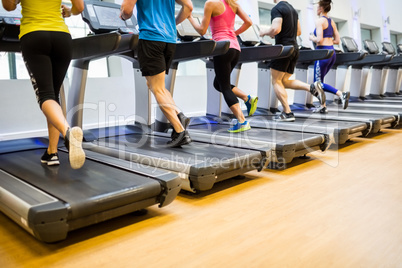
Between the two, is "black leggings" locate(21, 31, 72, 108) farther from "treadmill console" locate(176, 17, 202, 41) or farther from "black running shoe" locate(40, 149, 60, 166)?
"treadmill console" locate(176, 17, 202, 41)

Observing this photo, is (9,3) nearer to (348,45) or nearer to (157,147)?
(157,147)

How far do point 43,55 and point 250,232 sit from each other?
5.01 feet

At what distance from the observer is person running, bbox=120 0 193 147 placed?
8.79 feet

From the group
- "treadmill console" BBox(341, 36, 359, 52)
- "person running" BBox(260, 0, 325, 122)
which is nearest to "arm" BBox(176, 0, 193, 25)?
"person running" BBox(260, 0, 325, 122)

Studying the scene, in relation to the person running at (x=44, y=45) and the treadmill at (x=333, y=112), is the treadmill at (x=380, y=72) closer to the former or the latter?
the treadmill at (x=333, y=112)

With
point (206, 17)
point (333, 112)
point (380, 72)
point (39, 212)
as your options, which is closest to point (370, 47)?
point (380, 72)

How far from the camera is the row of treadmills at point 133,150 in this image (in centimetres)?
175

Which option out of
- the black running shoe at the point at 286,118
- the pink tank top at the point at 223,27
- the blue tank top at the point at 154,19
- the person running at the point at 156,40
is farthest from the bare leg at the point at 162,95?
the black running shoe at the point at 286,118

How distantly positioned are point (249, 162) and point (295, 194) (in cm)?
44

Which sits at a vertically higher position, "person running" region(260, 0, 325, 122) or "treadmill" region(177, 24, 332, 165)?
"person running" region(260, 0, 325, 122)

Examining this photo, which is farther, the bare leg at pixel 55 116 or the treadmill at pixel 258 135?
the treadmill at pixel 258 135

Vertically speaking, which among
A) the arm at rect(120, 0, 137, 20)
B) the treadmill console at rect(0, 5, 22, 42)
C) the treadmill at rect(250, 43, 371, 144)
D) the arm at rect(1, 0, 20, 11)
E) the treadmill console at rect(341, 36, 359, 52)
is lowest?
the treadmill at rect(250, 43, 371, 144)

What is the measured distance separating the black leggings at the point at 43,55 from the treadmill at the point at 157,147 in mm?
728

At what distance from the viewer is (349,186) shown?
2.54m
